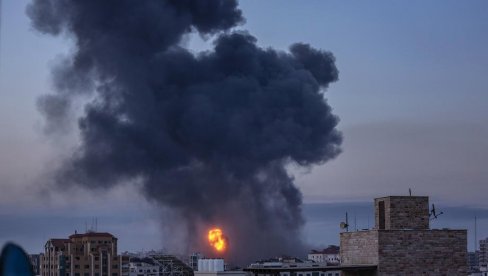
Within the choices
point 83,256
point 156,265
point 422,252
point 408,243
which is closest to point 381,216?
point 408,243

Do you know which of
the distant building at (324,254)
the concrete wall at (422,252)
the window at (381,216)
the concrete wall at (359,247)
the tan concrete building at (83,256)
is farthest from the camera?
the distant building at (324,254)

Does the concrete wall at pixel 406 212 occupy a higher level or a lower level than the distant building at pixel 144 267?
higher

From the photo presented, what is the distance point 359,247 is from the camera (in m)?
24.3

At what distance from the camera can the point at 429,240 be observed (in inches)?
939

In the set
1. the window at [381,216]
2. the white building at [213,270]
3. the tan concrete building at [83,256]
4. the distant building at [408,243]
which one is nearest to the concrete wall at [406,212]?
the distant building at [408,243]

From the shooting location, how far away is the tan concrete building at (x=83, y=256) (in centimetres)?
8600

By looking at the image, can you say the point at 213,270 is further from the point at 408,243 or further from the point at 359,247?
the point at 408,243

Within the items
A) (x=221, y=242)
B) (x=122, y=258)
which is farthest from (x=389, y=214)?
(x=122, y=258)

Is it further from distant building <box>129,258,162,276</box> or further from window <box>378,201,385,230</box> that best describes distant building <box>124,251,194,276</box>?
window <box>378,201,385,230</box>

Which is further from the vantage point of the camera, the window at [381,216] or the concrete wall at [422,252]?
the window at [381,216]

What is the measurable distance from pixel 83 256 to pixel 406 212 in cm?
6745

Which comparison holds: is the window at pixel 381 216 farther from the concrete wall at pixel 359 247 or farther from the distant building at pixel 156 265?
the distant building at pixel 156 265

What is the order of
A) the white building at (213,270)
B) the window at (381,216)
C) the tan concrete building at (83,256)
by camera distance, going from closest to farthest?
the window at (381,216), the white building at (213,270), the tan concrete building at (83,256)

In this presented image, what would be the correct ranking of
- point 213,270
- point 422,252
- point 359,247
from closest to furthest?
point 422,252 → point 359,247 → point 213,270
